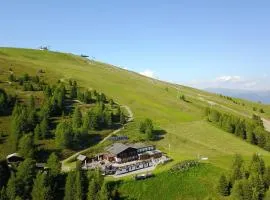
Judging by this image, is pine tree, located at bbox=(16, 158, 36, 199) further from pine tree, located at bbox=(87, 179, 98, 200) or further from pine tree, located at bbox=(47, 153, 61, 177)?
pine tree, located at bbox=(87, 179, 98, 200)

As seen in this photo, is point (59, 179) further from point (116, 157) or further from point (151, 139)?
point (151, 139)

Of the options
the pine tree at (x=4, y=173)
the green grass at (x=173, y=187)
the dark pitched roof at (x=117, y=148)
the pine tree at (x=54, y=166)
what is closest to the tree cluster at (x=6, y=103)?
the pine tree at (x=4, y=173)

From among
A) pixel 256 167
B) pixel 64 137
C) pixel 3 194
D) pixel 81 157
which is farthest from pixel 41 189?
pixel 256 167

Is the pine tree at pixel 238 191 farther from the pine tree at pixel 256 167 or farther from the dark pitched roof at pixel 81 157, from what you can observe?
the dark pitched roof at pixel 81 157

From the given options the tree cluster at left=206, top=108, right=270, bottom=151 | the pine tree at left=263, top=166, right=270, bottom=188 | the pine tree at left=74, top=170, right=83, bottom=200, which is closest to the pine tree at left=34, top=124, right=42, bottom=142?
the pine tree at left=74, top=170, right=83, bottom=200

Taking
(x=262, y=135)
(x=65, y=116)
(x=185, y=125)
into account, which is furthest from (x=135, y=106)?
(x=262, y=135)

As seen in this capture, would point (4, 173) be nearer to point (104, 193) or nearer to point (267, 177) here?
point (104, 193)

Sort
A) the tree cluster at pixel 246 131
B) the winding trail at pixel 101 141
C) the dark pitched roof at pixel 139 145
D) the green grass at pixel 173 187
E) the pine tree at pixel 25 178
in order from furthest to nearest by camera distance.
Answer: the tree cluster at pixel 246 131 < the dark pitched roof at pixel 139 145 < the winding trail at pixel 101 141 < the green grass at pixel 173 187 < the pine tree at pixel 25 178
